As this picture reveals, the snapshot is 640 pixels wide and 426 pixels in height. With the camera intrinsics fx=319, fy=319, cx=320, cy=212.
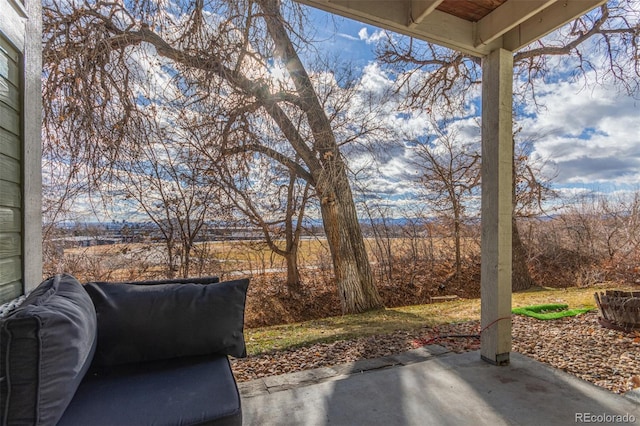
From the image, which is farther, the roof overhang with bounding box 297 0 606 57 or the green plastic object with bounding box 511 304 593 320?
the green plastic object with bounding box 511 304 593 320

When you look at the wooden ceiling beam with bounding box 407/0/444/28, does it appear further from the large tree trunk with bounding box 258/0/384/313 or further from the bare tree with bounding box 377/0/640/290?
the bare tree with bounding box 377/0/640/290

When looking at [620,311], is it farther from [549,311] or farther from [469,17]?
[469,17]

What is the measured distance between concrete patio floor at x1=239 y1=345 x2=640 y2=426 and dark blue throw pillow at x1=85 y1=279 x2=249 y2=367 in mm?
514

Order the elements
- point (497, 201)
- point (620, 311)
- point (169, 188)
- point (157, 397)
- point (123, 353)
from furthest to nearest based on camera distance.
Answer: point (169, 188), point (620, 311), point (497, 201), point (123, 353), point (157, 397)

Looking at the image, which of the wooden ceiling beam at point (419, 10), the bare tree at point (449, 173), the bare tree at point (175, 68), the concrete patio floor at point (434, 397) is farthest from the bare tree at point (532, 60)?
the concrete patio floor at point (434, 397)

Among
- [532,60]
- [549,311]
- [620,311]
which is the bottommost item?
[549,311]

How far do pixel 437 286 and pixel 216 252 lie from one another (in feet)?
14.8

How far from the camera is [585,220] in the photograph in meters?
7.06

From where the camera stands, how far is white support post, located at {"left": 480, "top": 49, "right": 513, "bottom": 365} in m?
2.30

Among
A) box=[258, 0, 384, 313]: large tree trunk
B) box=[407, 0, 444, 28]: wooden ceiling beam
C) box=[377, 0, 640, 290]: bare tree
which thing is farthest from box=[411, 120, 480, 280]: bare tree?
box=[407, 0, 444, 28]: wooden ceiling beam

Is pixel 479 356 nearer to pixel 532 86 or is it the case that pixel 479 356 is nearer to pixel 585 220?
pixel 532 86

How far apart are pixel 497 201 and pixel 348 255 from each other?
314 cm

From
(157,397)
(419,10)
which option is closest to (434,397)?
(157,397)

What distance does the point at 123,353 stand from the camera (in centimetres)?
159
